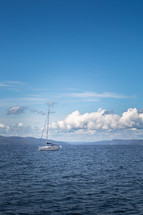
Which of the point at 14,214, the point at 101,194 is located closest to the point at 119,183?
the point at 101,194

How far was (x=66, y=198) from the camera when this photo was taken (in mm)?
31703

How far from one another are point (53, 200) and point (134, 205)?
10885 millimetres

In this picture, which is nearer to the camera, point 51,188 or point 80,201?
point 80,201

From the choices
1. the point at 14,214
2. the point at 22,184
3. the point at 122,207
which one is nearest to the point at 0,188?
the point at 22,184

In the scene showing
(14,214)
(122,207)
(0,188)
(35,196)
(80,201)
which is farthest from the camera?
(0,188)

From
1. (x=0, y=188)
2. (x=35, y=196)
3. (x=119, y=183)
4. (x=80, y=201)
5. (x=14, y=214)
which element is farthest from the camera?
(x=119, y=183)

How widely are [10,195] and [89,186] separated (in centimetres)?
1424

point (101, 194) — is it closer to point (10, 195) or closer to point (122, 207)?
point (122, 207)

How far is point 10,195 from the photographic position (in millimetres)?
32719

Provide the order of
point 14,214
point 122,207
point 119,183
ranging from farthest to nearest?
point 119,183, point 122,207, point 14,214

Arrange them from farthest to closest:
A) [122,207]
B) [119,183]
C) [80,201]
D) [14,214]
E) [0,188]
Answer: [119,183]
[0,188]
[80,201]
[122,207]
[14,214]

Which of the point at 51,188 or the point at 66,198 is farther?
the point at 51,188

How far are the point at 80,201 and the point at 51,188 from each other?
30.4 ft

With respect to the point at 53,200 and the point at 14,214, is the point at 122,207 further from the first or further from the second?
the point at 14,214
